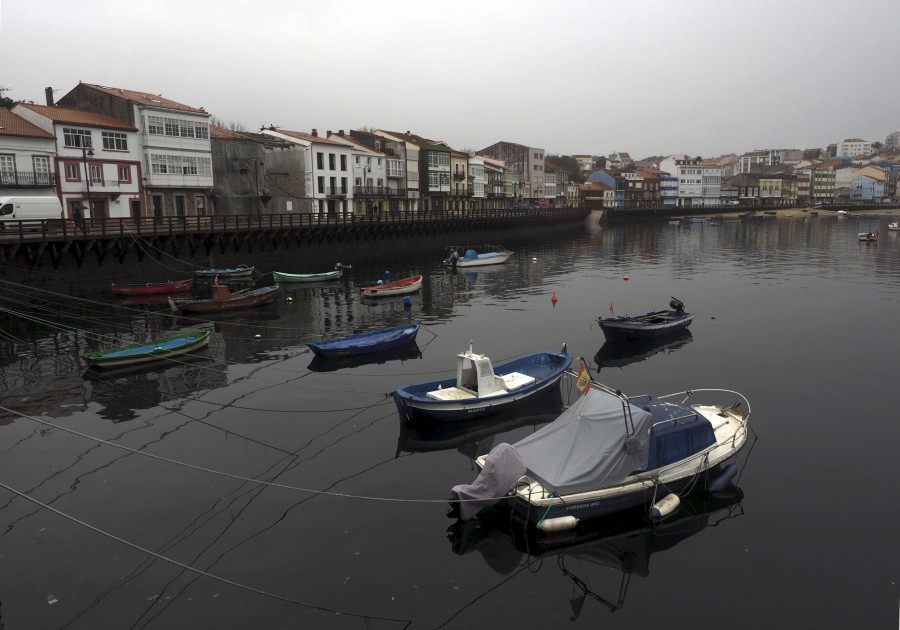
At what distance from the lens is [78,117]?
64.6 metres

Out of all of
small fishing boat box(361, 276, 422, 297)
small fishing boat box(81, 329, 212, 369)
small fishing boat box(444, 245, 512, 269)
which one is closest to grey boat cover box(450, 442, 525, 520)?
small fishing boat box(81, 329, 212, 369)

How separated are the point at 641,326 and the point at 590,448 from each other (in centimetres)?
2077

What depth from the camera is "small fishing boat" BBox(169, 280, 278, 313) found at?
4400cm

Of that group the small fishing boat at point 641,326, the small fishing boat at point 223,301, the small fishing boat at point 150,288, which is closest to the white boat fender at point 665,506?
the small fishing boat at point 641,326

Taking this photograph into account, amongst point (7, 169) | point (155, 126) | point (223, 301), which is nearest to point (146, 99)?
point (155, 126)

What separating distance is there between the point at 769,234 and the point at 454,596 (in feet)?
430

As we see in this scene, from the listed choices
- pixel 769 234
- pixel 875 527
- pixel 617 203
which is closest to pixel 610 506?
pixel 875 527

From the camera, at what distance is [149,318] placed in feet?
141

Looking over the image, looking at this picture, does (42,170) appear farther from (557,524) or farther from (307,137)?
(557,524)

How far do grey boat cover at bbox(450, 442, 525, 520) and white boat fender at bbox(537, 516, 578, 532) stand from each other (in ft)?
4.08

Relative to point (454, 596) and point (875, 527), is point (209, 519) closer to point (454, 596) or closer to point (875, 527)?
point (454, 596)

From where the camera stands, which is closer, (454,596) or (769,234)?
(454,596)

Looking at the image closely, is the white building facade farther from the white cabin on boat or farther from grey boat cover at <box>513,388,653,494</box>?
grey boat cover at <box>513,388,653,494</box>

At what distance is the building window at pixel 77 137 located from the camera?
2457 inches
